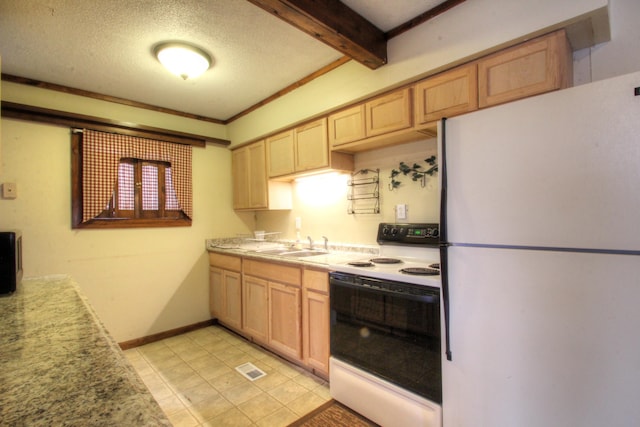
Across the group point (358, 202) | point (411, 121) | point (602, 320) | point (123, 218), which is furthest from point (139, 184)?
→ point (602, 320)

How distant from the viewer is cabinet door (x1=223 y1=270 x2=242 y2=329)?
3139mm

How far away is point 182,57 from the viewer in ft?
7.28

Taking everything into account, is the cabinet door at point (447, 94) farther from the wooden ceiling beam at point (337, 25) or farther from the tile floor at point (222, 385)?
the tile floor at point (222, 385)

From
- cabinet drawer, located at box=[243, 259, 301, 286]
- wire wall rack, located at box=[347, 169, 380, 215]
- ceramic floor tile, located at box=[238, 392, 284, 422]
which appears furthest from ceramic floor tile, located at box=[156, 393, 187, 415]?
wire wall rack, located at box=[347, 169, 380, 215]

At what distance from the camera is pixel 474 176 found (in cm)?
142

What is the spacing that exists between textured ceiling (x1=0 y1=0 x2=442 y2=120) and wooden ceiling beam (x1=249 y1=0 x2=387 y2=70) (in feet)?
0.23

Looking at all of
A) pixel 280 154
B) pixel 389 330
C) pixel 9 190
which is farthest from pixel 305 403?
pixel 9 190

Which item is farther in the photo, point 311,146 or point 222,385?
point 311,146

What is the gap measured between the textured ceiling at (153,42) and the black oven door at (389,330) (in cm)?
170

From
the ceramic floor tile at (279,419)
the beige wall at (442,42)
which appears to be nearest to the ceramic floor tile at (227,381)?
the ceramic floor tile at (279,419)

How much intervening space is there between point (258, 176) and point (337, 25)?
6.52 feet

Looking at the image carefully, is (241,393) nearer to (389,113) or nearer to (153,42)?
(389,113)

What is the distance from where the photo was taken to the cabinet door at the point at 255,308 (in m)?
2.79

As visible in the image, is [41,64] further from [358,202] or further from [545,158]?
[545,158]
